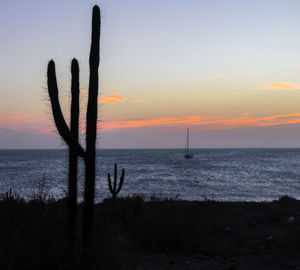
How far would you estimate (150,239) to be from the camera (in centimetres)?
966

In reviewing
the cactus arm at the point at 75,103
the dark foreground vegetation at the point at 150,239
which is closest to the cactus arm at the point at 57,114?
the cactus arm at the point at 75,103

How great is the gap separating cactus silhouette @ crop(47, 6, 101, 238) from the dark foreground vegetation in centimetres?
49

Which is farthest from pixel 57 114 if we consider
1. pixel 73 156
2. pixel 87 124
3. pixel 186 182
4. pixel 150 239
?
pixel 186 182

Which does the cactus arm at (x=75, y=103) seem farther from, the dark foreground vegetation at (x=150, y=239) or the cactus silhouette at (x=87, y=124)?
the dark foreground vegetation at (x=150, y=239)

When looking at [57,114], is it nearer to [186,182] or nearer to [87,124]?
[87,124]

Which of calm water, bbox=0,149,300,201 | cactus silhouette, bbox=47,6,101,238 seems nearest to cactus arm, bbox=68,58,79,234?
cactus silhouette, bbox=47,6,101,238

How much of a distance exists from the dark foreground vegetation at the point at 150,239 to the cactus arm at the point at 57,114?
1121 mm

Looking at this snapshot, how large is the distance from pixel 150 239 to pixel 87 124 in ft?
14.5

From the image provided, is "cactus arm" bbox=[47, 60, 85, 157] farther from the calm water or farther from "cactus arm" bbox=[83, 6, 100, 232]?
the calm water

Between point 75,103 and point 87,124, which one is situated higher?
point 75,103

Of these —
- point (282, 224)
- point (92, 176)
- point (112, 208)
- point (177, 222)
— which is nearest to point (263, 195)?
point (282, 224)

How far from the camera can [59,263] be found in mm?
4750

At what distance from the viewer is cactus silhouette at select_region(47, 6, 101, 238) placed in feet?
20.2

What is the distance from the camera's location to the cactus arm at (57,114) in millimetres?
6047
